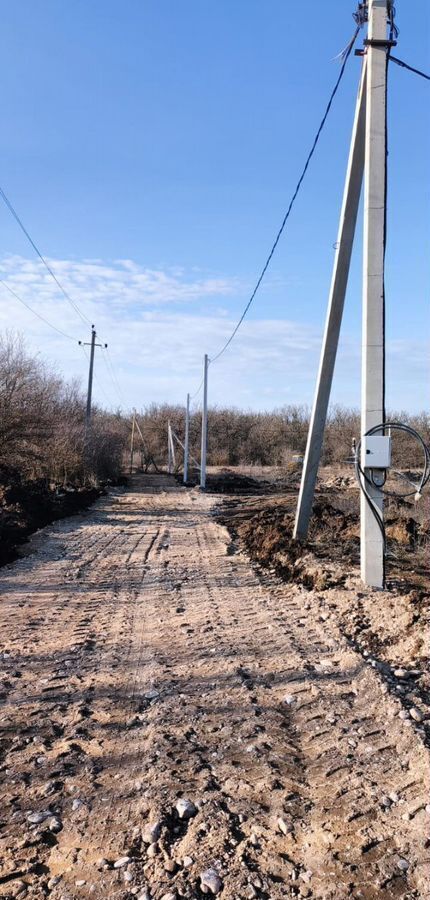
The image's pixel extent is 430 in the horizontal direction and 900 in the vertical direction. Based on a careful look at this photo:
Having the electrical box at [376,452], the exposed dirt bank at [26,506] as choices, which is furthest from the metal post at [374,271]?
the exposed dirt bank at [26,506]

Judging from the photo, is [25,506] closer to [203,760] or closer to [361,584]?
[361,584]

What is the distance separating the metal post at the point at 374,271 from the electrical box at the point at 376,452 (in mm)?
178

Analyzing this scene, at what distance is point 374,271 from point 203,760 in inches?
215

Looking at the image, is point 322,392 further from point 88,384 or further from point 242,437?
point 242,437

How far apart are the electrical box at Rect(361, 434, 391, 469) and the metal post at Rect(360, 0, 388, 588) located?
18 centimetres

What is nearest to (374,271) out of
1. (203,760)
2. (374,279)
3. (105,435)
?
(374,279)

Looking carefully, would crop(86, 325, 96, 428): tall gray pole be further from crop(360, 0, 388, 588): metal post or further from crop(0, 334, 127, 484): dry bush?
crop(360, 0, 388, 588): metal post

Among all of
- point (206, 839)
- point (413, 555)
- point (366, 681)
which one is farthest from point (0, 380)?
point (206, 839)

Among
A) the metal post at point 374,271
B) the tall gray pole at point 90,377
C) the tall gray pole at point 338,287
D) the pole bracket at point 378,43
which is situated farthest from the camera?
the tall gray pole at point 90,377

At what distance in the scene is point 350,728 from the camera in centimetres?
391

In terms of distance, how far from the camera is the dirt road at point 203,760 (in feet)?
8.69

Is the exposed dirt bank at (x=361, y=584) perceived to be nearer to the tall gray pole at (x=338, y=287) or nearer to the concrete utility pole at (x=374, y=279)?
the concrete utility pole at (x=374, y=279)

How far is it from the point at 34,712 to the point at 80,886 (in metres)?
1.80

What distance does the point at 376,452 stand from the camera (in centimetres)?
699
